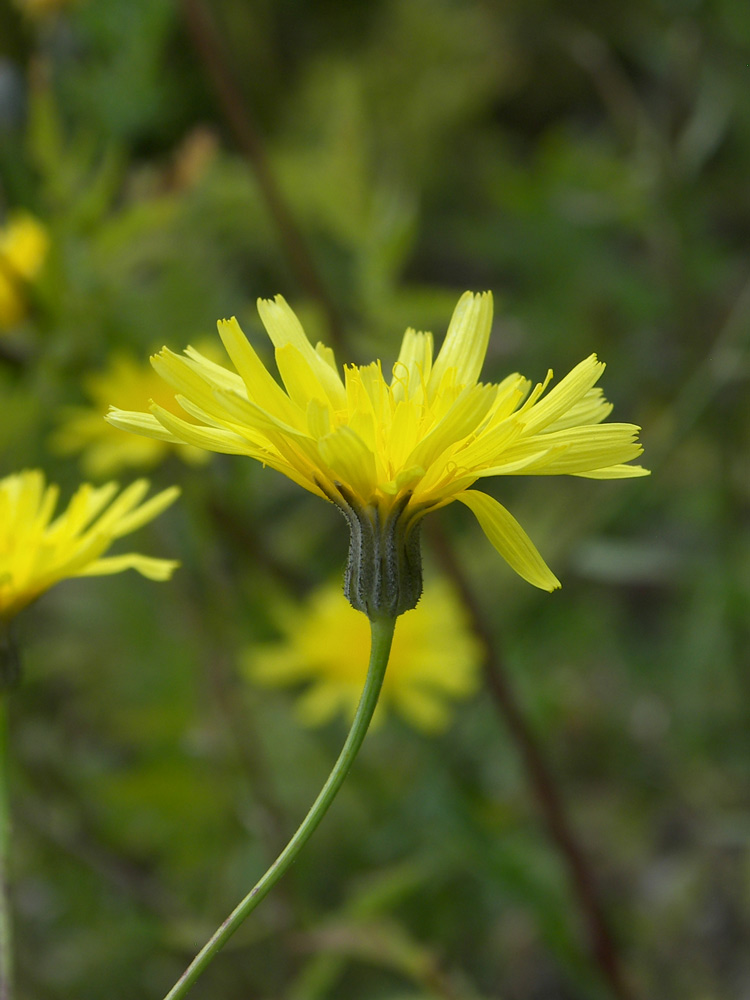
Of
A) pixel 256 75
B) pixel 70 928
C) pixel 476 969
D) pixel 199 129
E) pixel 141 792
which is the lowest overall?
pixel 476 969

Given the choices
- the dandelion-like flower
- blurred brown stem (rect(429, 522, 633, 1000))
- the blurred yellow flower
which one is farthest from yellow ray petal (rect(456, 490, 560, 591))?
the blurred yellow flower

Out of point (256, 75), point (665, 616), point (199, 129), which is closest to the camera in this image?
point (199, 129)

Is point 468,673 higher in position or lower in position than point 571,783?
higher

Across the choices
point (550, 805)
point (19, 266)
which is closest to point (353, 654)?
point (550, 805)

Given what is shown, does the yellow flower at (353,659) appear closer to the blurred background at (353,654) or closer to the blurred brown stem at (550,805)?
the blurred background at (353,654)

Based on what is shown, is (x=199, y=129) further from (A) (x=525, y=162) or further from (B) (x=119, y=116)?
(A) (x=525, y=162)

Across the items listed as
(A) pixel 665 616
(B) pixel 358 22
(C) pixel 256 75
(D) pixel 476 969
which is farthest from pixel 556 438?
(B) pixel 358 22
